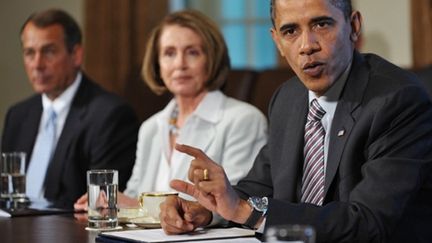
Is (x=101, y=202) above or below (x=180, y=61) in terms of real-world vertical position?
below

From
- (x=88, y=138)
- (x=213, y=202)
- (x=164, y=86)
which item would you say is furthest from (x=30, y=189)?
(x=213, y=202)

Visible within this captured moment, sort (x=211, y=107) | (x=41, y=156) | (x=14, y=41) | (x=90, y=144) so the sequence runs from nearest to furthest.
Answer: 1. (x=211, y=107)
2. (x=90, y=144)
3. (x=41, y=156)
4. (x=14, y=41)

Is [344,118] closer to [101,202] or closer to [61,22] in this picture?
[101,202]

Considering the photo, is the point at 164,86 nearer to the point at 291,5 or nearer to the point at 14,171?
the point at 14,171

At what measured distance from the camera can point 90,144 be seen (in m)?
3.86

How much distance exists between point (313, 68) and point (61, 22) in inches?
80.5

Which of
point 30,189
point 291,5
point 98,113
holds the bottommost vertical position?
point 30,189

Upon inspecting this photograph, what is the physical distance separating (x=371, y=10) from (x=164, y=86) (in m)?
1.85

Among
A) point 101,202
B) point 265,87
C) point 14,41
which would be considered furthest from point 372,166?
point 14,41

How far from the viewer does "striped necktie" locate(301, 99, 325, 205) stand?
2414 mm

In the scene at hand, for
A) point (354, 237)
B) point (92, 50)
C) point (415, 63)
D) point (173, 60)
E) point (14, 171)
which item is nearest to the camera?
point (354, 237)

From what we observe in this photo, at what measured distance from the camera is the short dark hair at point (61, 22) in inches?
163

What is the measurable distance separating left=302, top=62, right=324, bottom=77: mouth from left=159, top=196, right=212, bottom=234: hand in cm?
43

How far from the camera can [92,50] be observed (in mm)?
5832
